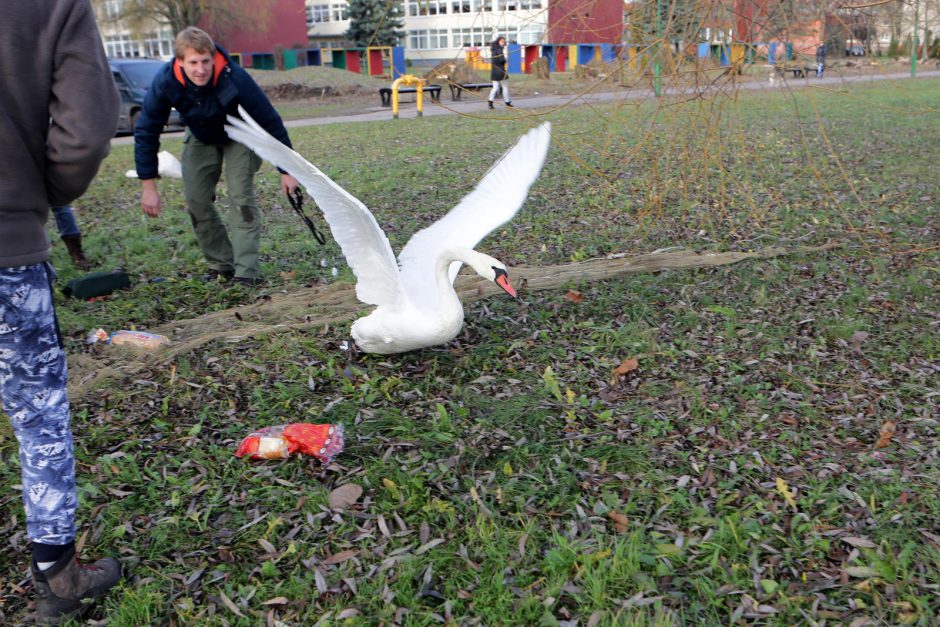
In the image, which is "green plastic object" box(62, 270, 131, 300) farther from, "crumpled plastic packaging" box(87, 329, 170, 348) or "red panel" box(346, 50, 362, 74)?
"red panel" box(346, 50, 362, 74)

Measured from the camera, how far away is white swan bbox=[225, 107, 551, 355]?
3.86 m

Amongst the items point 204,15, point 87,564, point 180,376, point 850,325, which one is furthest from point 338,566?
point 204,15

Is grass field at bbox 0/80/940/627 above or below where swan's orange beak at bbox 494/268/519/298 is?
below

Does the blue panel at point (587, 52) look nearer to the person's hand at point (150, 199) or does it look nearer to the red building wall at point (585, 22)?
the red building wall at point (585, 22)

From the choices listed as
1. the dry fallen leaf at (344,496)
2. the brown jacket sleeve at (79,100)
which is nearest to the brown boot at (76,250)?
the dry fallen leaf at (344,496)

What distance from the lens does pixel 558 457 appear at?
11.9 ft

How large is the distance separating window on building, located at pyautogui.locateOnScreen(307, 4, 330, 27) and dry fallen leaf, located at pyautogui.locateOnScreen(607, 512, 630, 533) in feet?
186

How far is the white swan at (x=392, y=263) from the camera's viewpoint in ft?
12.6

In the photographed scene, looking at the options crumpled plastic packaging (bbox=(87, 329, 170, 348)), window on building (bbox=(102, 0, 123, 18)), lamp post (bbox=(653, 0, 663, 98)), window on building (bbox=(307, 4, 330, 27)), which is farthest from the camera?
window on building (bbox=(307, 4, 330, 27))

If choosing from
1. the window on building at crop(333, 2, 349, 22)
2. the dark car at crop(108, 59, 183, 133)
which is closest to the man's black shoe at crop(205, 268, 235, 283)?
the dark car at crop(108, 59, 183, 133)

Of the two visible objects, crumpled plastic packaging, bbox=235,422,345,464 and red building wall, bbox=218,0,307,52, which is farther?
red building wall, bbox=218,0,307,52

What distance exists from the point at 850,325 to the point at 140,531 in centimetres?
445

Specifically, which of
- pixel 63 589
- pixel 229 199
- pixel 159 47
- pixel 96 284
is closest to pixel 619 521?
pixel 63 589

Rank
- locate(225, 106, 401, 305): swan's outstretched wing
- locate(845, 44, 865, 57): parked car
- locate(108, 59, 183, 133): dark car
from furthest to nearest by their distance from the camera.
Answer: locate(108, 59, 183, 133): dark car → locate(845, 44, 865, 57): parked car → locate(225, 106, 401, 305): swan's outstretched wing
